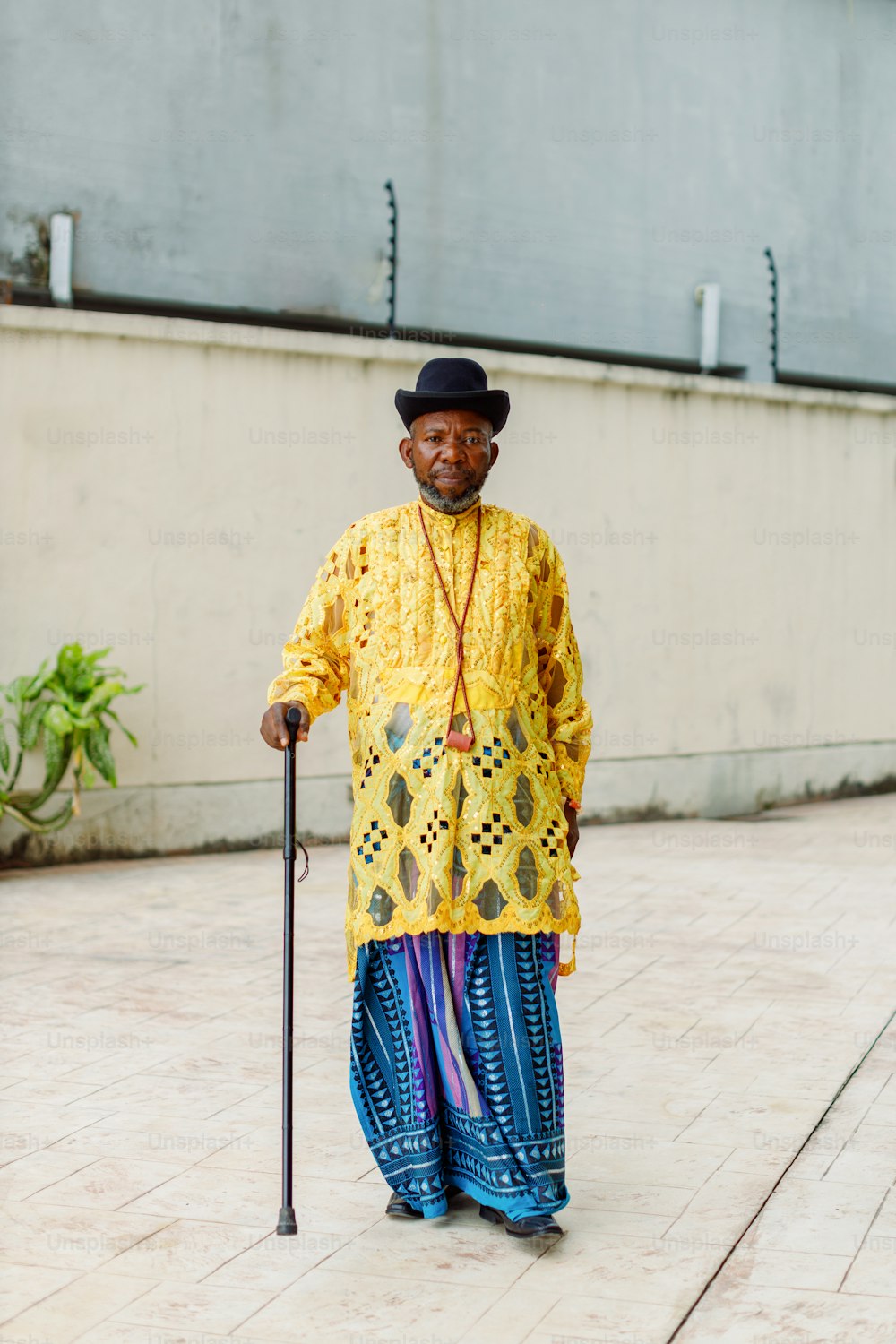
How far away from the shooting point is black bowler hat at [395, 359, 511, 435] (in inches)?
144

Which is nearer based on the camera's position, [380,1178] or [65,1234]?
[65,1234]

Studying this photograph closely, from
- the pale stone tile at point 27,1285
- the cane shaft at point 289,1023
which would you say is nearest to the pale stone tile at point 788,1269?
the cane shaft at point 289,1023

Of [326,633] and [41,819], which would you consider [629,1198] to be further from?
[41,819]

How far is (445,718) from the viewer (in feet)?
12.0

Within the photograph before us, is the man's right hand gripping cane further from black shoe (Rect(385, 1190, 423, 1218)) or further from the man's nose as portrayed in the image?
black shoe (Rect(385, 1190, 423, 1218))

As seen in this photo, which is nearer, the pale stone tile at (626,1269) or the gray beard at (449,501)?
the pale stone tile at (626,1269)

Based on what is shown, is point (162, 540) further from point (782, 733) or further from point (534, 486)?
point (782, 733)

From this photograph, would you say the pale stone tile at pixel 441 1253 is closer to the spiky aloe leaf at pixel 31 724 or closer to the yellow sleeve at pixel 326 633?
the yellow sleeve at pixel 326 633

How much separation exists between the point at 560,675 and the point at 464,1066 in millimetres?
926

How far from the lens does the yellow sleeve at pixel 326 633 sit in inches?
149

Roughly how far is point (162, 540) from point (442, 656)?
19.2 ft

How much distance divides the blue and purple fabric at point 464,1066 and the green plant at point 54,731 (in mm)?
4966

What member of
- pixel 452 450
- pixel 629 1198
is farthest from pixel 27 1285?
pixel 452 450

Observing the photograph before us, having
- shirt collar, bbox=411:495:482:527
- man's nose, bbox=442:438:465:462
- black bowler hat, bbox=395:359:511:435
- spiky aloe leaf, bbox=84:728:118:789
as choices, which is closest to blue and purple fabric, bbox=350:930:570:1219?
shirt collar, bbox=411:495:482:527
